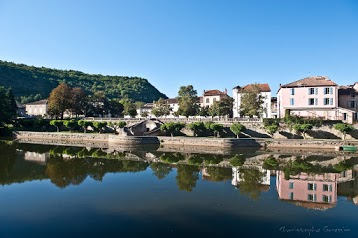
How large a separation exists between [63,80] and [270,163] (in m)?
143

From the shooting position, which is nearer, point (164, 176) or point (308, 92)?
point (164, 176)

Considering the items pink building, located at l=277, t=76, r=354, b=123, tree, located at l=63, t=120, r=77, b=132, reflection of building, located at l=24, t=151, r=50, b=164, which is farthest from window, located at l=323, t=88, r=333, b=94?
tree, located at l=63, t=120, r=77, b=132

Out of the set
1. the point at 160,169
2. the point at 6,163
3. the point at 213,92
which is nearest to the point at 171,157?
the point at 160,169

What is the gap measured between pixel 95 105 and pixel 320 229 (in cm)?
7099

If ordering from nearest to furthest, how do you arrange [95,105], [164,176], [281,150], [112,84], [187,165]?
[164,176]
[187,165]
[281,150]
[95,105]
[112,84]

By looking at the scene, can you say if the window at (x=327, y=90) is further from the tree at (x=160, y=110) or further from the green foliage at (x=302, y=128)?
the tree at (x=160, y=110)

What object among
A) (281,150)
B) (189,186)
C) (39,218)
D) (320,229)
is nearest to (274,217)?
(320,229)

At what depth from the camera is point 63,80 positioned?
504 ft

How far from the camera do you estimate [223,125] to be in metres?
50.2

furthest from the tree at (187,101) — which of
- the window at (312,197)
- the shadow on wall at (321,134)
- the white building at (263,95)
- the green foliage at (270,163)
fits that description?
the window at (312,197)

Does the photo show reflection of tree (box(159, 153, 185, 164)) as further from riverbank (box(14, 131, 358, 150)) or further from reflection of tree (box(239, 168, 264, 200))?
reflection of tree (box(239, 168, 264, 200))

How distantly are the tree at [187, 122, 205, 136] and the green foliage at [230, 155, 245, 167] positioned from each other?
550 inches

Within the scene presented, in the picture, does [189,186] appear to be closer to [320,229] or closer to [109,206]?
[109,206]

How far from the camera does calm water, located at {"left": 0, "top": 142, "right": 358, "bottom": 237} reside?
1315 centimetres
